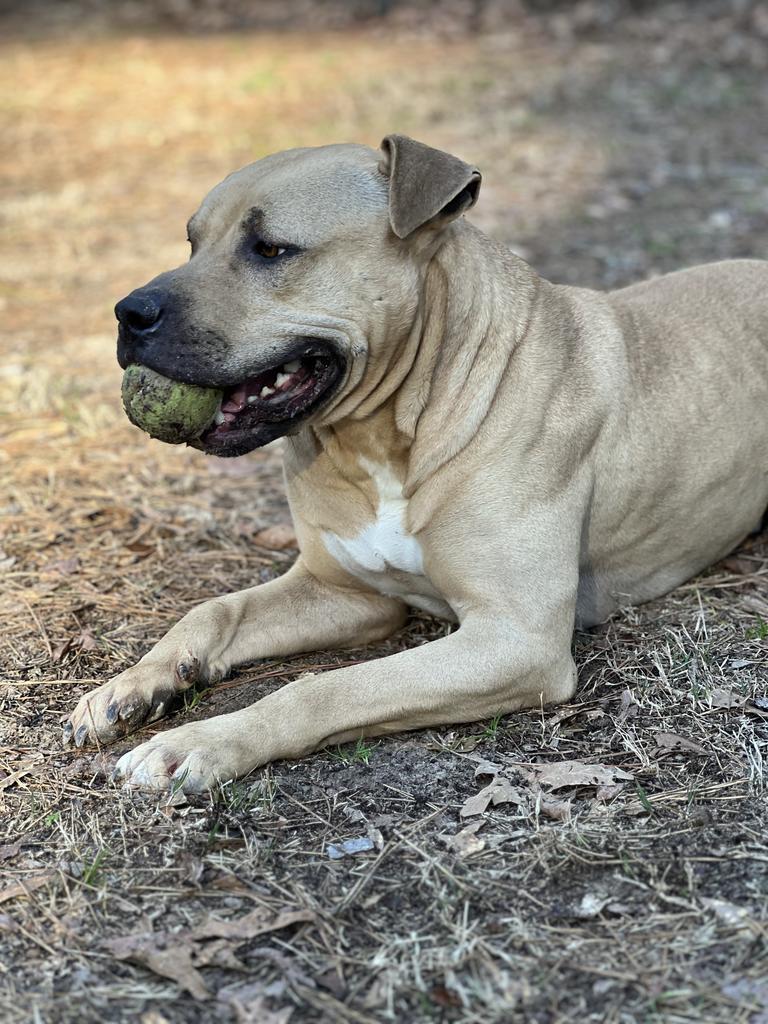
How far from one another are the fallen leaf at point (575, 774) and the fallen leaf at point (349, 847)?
0.55 m

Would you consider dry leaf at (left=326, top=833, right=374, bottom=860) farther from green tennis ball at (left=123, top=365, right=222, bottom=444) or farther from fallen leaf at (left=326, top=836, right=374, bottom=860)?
green tennis ball at (left=123, top=365, right=222, bottom=444)

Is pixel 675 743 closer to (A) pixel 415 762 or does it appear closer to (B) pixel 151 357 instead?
(A) pixel 415 762

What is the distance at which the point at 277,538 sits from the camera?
5.11 meters

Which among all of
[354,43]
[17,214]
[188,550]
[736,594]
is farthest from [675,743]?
[354,43]

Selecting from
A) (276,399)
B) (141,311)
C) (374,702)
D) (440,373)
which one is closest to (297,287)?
(276,399)

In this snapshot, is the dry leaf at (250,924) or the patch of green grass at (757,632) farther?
the patch of green grass at (757,632)

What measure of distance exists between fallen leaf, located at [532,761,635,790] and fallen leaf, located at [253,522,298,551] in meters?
1.83

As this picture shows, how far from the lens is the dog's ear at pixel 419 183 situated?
11.7 feet

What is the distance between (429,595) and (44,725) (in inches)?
52.1

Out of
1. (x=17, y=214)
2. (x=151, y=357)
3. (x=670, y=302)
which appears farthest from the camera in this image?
(x=17, y=214)

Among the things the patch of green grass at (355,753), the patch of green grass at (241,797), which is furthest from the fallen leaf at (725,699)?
the patch of green grass at (241,797)

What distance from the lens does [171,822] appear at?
332 cm

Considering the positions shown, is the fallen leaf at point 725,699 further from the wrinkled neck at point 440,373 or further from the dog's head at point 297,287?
the dog's head at point 297,287

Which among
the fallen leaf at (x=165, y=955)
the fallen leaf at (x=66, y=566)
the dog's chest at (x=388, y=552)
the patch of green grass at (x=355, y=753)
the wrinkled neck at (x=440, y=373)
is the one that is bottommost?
the patch of green grass at (x=355, y=753)
